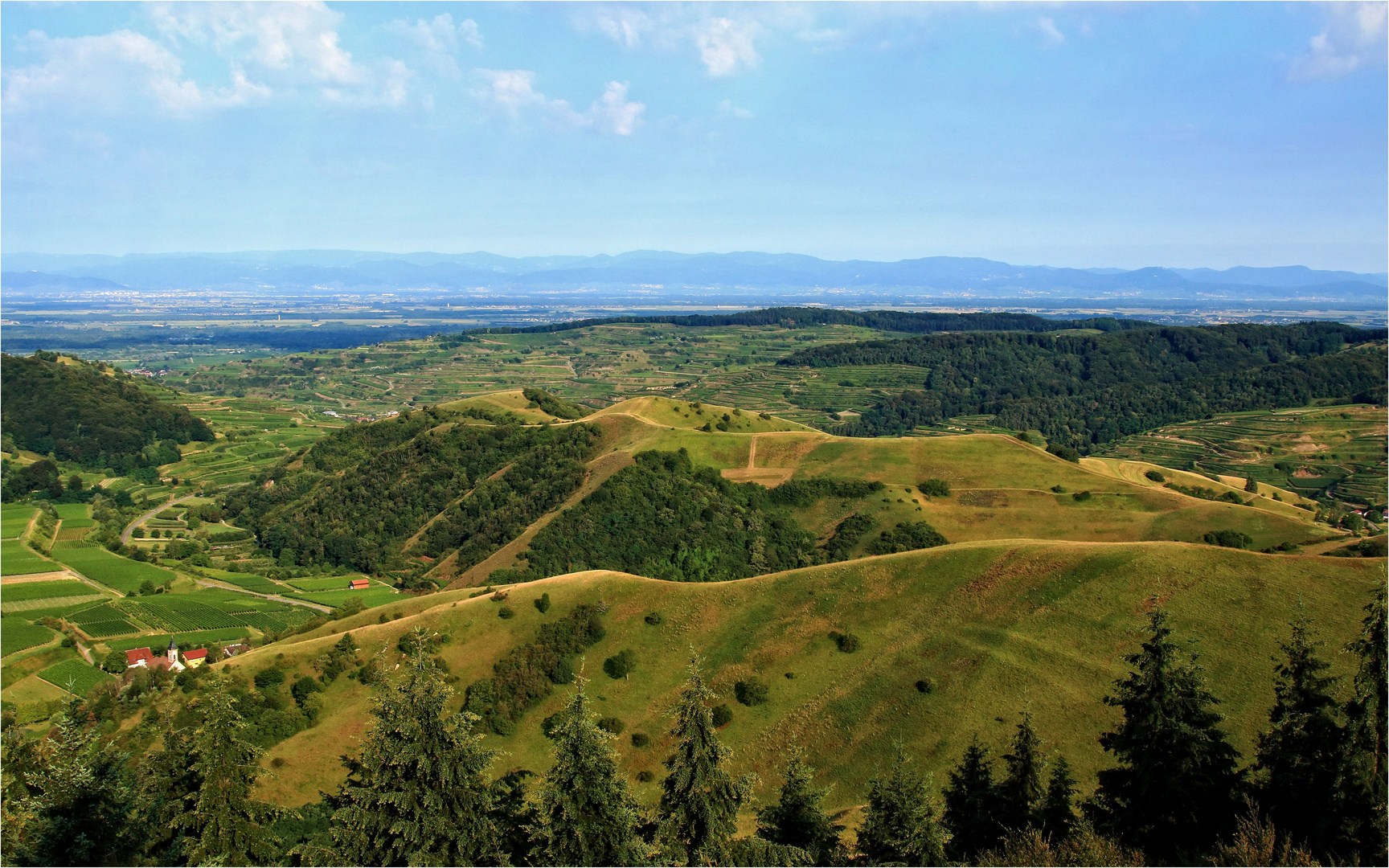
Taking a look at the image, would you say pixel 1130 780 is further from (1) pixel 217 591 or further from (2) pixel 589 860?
(1) pixel 217 591

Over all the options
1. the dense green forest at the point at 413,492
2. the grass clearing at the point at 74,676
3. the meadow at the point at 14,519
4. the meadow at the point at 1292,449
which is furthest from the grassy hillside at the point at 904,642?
the meadow at the point at 1292,449

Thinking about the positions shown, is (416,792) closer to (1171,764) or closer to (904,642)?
(1171,764)

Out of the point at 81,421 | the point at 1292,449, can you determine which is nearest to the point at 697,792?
the point at 1292,449

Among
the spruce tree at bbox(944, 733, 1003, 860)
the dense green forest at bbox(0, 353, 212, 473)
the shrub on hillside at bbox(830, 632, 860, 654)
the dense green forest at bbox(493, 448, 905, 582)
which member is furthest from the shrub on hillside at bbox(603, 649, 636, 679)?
the dense green forest at bbox(0, 353, 212, 473)

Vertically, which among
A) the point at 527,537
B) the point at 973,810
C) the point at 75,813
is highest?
the point at 75,813

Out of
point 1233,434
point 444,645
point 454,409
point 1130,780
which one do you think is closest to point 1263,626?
point 1130,780

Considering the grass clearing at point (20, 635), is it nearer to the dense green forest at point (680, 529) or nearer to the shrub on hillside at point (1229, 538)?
the dense green forest at point (680, 529)

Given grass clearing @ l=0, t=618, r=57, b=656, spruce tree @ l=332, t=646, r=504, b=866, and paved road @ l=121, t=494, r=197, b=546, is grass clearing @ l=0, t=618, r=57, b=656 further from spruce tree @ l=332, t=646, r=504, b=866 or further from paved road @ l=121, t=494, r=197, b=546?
spruce tree @ l=332, t=646, r=504, b=866
